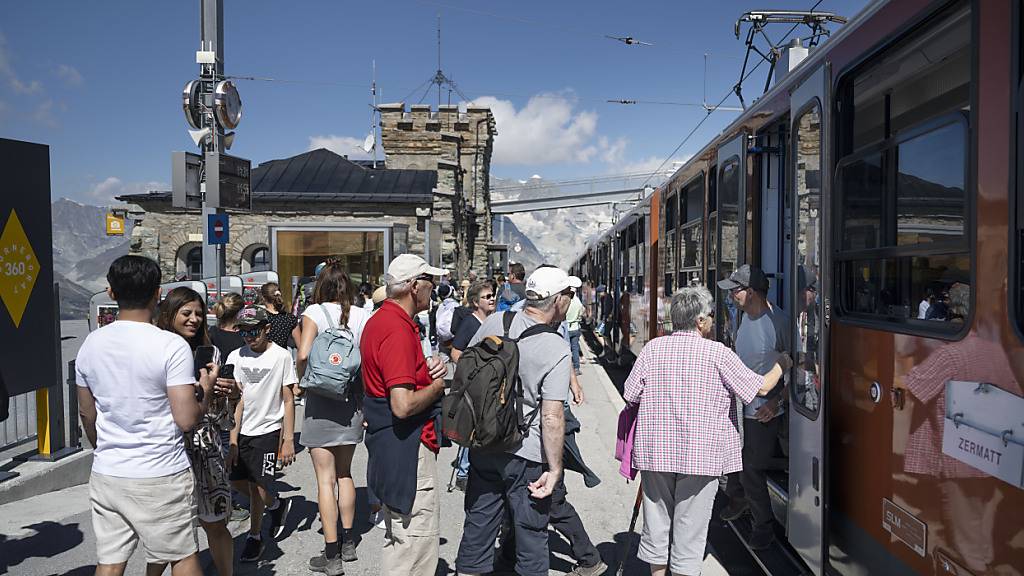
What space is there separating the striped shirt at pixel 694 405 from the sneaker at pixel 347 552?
7.42 ft

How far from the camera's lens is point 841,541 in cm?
375

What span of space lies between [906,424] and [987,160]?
3.59 feet

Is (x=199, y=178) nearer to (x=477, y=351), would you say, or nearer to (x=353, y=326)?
(x=353, y=326)

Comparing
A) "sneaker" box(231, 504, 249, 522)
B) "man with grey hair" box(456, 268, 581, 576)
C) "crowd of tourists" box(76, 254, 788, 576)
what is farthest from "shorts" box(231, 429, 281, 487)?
"man with grey hair" box(456, 268, 581, 576)

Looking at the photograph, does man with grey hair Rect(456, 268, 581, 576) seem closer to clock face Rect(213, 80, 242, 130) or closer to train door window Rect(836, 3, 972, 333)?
train door window Rect(836, 3, 972, 333)

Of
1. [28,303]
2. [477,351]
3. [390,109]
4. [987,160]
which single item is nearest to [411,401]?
[477,351]

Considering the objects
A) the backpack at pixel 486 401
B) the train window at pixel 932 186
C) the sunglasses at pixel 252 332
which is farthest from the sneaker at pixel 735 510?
the sunglasses at pixel 252 332

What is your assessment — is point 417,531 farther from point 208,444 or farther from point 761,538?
point 761,538

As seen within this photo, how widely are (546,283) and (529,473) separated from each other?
1000 millimetres

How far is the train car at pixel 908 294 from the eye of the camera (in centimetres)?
251

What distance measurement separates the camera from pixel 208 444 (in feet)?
12.8

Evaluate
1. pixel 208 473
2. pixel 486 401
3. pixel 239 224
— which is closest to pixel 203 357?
pixel 208 473

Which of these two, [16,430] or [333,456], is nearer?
[333,456]

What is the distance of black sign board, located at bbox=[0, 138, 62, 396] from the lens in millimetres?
6148
